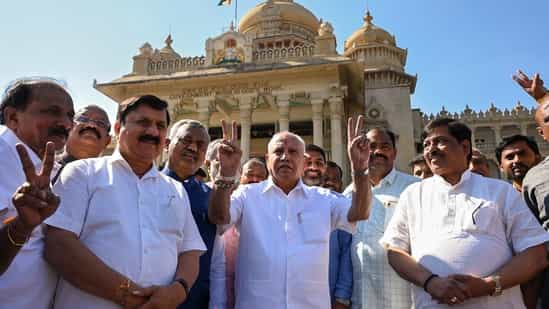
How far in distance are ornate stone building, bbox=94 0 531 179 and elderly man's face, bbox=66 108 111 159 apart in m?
14.1

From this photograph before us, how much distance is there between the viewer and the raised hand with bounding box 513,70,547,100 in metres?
3.71

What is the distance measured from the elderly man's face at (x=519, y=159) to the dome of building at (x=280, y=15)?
26287 millimetres

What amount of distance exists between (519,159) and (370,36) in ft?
75.6

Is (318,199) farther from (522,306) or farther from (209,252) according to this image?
(522,306)

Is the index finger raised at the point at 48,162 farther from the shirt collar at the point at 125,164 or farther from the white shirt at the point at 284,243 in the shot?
the white shirt at the point at 284,243

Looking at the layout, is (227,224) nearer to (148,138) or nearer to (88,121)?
(148,138)

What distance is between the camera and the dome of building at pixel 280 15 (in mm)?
29062

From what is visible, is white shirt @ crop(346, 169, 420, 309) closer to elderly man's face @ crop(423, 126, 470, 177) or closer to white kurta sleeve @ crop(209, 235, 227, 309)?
elderly man's face @ crop(423, 126, 470, 177)

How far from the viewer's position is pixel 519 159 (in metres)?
4.29

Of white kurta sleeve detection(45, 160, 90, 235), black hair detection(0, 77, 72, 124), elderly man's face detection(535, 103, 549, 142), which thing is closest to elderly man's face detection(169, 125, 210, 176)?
white kurta sleeve detection(45, 160, 90, 235)

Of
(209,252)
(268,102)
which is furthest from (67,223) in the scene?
(268,102)

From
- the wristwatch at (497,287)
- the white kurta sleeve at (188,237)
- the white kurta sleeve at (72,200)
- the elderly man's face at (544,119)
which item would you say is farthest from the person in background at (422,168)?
the white kurta sleeve at (72,200)

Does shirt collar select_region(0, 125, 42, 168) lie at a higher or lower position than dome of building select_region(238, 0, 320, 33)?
lower

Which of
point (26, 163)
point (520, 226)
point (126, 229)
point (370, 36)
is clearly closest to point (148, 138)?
point (126, 229)
